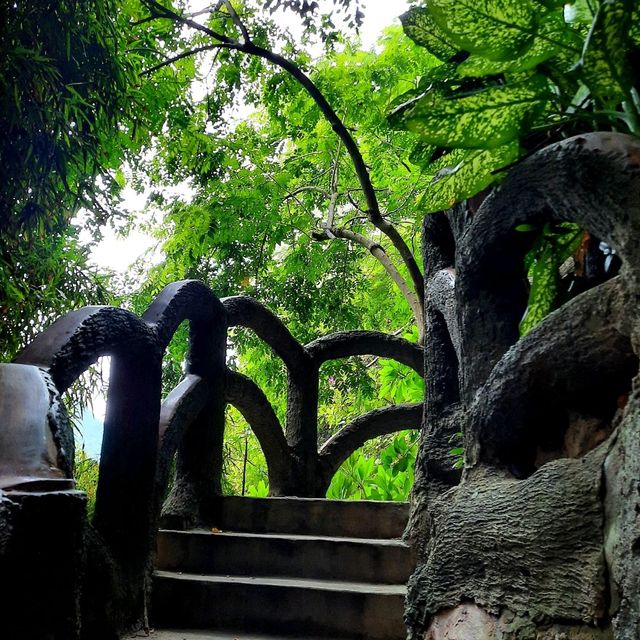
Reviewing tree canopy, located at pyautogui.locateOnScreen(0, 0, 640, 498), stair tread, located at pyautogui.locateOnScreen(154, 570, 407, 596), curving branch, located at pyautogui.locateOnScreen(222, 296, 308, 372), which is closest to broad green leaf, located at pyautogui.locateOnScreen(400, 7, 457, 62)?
tree canopy, located at pyautogui.locateOnScreen(0, 0, 640, 498)

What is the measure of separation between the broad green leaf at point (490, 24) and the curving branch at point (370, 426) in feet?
15.0

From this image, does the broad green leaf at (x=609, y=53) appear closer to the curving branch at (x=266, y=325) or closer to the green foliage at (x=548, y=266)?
the green foliage at (x=548, y=266)

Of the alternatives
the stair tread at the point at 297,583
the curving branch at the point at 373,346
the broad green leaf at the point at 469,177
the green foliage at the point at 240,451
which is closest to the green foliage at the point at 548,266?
the broad green leaf at the point at 469,177

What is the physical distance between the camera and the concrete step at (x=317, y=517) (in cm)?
421

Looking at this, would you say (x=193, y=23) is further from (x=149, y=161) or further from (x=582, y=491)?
(x=582, y=491)

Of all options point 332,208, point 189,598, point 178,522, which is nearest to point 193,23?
point 332,208

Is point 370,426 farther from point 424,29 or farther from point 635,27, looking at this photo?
point 635,27

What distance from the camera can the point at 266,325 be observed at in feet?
17.2

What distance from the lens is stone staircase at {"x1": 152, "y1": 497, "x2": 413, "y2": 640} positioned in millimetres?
3193

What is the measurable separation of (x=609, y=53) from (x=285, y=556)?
117 inches

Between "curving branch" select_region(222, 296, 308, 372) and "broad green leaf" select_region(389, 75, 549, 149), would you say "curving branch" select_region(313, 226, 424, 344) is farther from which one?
"broad green leaf" select_region(389, 75, 549, 149)

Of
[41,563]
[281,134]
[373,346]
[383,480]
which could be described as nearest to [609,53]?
[41,563]

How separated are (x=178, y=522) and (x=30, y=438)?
2.29m

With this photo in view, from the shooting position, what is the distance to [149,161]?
29.2 feet
